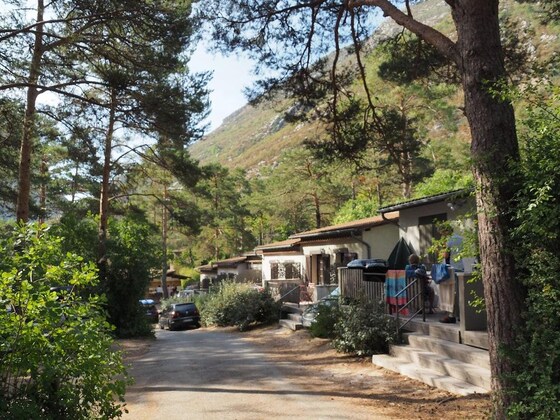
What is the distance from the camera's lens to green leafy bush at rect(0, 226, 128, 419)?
449 centimetres

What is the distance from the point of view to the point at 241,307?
22.5m

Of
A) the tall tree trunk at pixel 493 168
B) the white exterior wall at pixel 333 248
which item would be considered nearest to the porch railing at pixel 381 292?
the tall tree trunk at pixel 493 168

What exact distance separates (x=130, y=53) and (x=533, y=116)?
10.4 meters

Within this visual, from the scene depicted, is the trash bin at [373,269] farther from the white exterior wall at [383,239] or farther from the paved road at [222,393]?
the white exterior wall at [383,239]

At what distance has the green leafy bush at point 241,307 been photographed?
2183 centimetres

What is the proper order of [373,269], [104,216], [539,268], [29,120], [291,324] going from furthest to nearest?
1. [104,216]
2. [291,324]
3. [373,269]
4. [29,120]
5. [539,268]

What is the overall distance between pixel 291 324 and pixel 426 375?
10282 millimetres

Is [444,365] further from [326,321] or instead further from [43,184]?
[43,184]

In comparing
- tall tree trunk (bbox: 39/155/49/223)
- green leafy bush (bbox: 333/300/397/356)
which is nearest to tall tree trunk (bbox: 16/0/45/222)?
green leafy bush (bbox: 333/300/397/356)

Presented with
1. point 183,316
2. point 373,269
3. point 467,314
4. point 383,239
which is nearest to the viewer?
point 467,314

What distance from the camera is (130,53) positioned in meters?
13.0

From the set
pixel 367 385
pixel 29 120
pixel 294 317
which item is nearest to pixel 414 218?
pixel 294 317

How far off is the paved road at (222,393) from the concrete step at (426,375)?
1375 millimetres

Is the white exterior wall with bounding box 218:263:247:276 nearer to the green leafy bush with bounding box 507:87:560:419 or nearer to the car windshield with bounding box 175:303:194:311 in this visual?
the car windshield with bounding box 175:303:194:311
